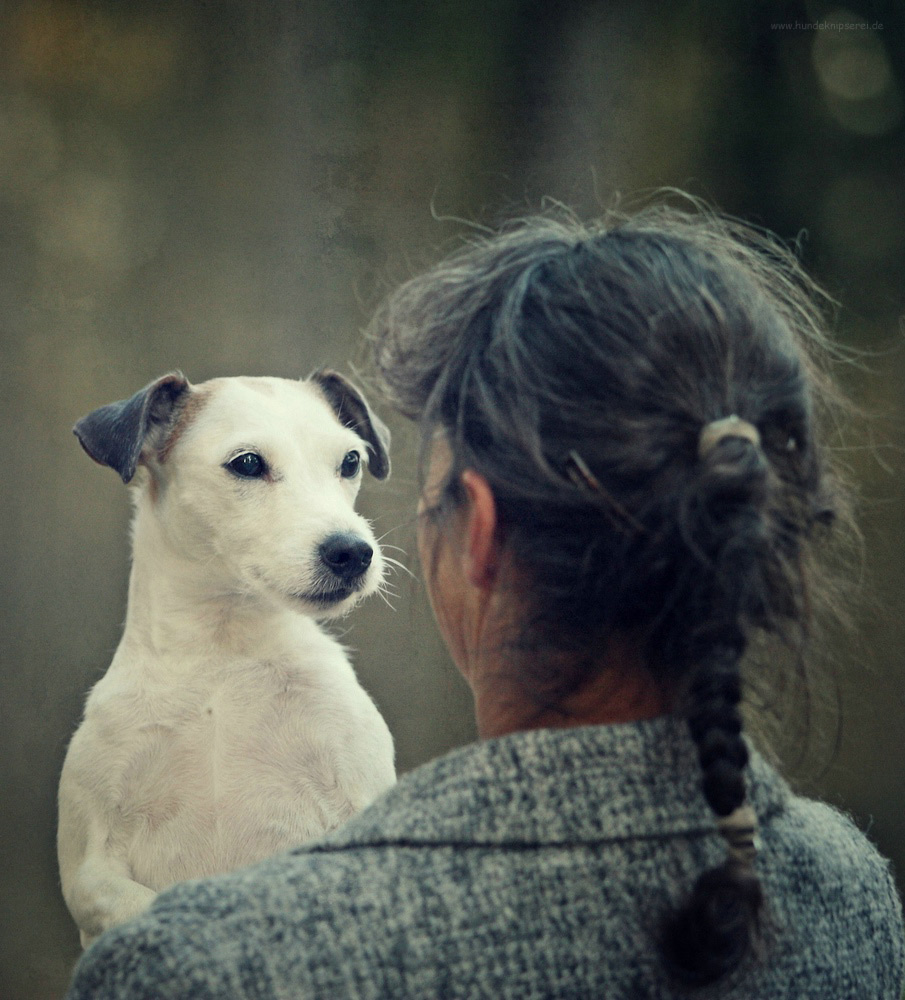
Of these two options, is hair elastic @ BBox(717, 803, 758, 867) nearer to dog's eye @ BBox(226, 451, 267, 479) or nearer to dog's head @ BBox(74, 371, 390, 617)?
dog's head @ BBox(74, 371, 390, 617)

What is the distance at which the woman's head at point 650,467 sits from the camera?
0.71 metres

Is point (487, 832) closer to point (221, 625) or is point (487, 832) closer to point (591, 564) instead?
point (591, 564)

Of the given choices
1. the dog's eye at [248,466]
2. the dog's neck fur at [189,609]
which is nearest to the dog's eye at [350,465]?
the dog's eye at [248,466]

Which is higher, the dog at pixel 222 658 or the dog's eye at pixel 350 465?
the dog's eye at pixel 350 465

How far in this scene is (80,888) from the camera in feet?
4.65

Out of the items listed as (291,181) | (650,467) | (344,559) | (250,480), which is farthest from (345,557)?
(291,181)

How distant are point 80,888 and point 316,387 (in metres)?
0.80

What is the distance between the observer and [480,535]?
79 cm

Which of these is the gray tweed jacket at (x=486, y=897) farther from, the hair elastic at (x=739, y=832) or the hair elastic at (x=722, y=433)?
the hair elastic at (x=722, y=433)

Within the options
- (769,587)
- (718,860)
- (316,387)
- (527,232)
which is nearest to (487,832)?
(718,860)

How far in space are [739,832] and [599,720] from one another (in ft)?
Result: 0.39

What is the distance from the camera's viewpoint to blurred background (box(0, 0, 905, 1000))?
6.49 feet

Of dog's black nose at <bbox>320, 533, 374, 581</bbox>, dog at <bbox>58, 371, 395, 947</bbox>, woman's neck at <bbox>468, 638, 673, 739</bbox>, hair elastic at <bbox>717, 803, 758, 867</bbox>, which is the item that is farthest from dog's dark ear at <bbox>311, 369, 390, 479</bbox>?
hair elastic at <bbox>717, 803, 758, 867</bbox>

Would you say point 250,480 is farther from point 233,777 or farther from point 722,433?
point 722,433
